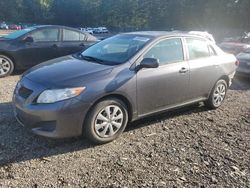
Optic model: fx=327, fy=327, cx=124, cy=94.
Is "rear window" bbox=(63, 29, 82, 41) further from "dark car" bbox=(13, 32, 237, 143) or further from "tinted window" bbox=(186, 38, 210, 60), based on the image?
"tinted window" bbox=(186, 38, 210, 60)

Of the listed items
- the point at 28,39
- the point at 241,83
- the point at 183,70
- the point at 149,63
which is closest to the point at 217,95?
the point at 183,70

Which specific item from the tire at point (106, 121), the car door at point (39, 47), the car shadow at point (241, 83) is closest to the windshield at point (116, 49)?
the tire at point (106, 121)

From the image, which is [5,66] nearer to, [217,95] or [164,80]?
[164,80]

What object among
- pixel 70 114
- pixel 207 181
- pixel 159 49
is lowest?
pixel 207 181

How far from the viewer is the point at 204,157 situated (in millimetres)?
4609

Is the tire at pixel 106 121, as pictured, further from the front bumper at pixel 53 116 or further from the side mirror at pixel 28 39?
the side mirror at pixel 28 39

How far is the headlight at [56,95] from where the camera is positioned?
4352mm

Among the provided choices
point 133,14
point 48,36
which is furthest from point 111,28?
point 48,36

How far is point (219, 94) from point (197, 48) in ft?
3.94

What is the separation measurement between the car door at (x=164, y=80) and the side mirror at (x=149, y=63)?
9 cm

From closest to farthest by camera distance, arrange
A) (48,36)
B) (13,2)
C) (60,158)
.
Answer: (60,158)
(48,36)
(13,2)

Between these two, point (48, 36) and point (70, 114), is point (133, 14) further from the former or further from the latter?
point (70, 114)

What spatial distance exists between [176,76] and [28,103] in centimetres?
250

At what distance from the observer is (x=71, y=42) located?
10.1 m
